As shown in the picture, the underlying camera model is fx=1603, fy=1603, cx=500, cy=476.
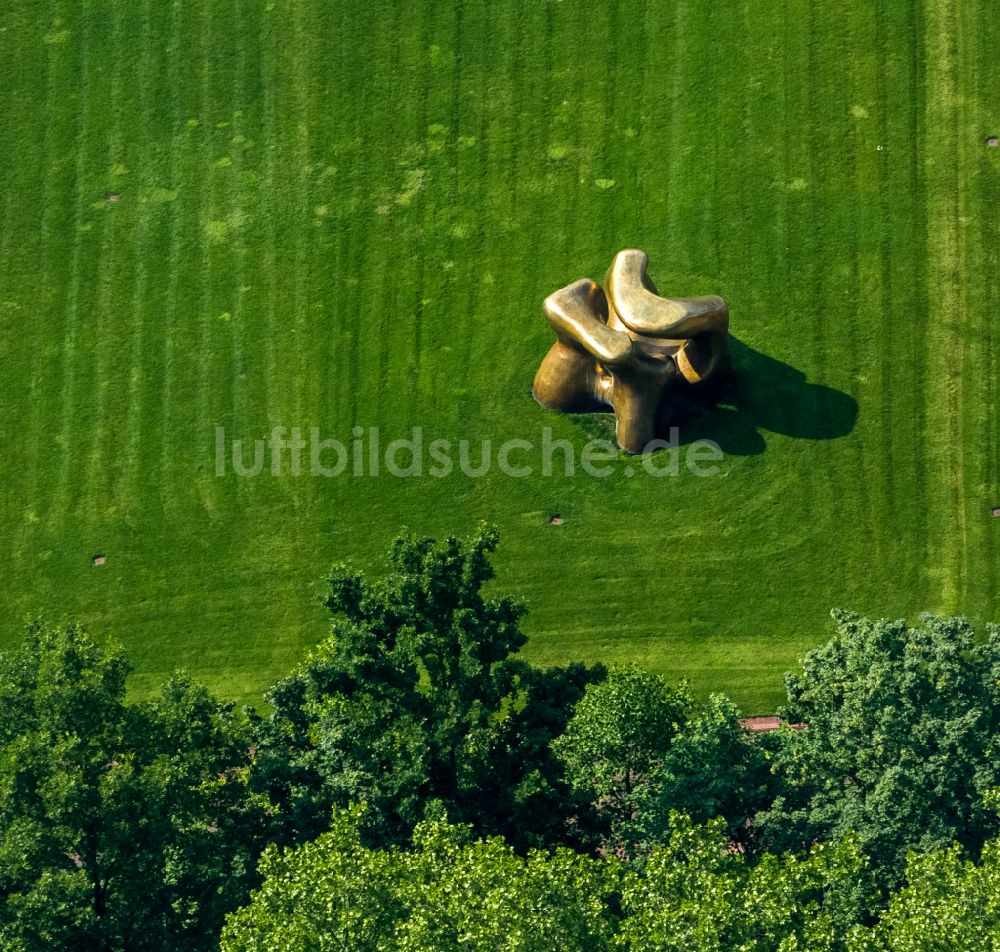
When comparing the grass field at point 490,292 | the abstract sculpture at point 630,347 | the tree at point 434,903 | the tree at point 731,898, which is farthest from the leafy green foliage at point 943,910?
the abstract sculpture at point 630,347

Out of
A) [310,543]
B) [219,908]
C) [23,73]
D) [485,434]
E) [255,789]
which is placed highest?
[23,73]

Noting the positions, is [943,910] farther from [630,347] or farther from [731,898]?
[630,347]

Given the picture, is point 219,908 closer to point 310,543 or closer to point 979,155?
point 310,543

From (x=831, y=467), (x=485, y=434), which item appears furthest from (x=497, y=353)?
(x=831, y=467)

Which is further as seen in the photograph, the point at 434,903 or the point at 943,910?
the point at 434,903

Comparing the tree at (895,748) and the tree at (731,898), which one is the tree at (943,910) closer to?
the tree at (731,898)

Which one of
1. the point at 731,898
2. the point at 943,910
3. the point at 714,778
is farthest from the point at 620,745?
the point at 943,910

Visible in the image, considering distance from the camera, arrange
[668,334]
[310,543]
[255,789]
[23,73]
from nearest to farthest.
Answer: [255,789] → [668,334] → [310,543] → [23,73]
